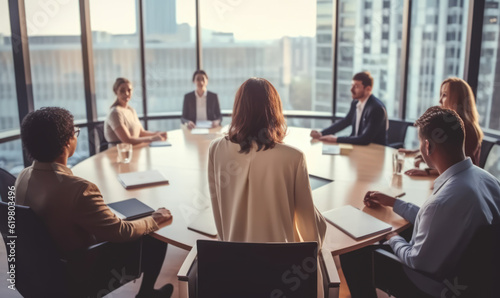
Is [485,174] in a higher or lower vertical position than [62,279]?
higher

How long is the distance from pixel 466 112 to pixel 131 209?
209 cm

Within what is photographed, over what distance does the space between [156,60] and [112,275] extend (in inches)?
167

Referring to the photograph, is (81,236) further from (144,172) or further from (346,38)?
(346,38)

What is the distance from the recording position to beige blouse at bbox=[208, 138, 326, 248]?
4.87 feet

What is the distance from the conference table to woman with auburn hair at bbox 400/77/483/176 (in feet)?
0.91

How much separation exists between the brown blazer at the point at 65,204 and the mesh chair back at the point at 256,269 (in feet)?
2.00

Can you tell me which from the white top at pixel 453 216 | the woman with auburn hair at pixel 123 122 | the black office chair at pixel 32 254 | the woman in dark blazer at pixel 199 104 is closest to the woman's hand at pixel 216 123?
the woman in dark blazer at pixel 199 104

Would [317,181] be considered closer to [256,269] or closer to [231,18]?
[256,269]

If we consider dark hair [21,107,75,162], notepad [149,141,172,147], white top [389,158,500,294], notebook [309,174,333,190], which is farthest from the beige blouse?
notepad [149,141,172,147]

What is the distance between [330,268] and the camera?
1456 mm

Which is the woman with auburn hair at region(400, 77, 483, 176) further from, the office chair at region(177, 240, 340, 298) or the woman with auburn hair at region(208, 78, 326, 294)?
the office chair at region(177, 240, 340, 298)

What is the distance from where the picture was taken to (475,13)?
435 cm

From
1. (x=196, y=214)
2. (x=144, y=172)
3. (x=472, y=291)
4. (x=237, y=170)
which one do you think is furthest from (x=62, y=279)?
(x=472, y=291)

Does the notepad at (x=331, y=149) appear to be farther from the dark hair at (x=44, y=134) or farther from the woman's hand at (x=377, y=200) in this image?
the dark hair at (x=44, y=134)
